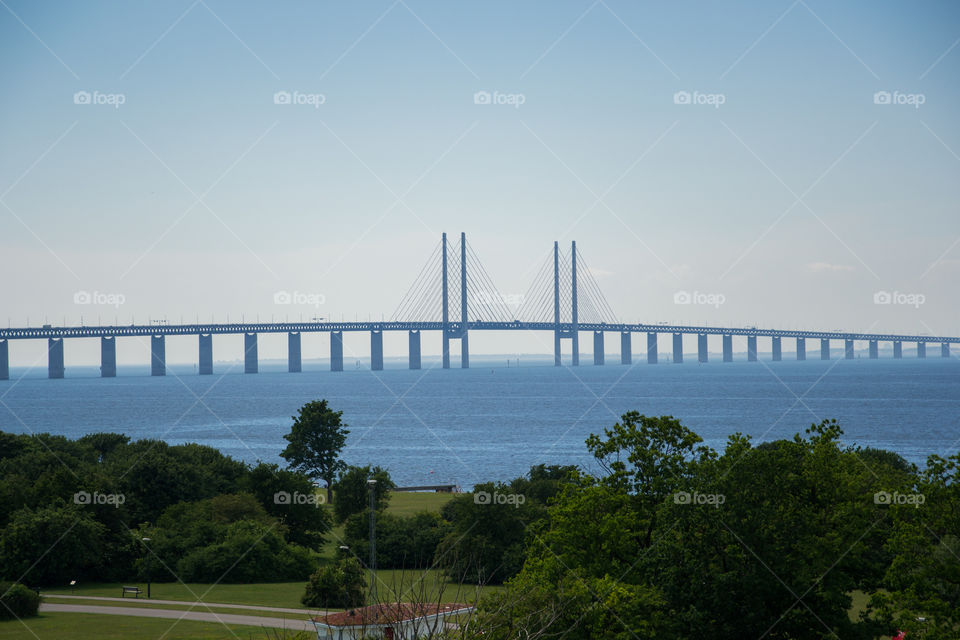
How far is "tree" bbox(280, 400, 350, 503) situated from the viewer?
164 ft

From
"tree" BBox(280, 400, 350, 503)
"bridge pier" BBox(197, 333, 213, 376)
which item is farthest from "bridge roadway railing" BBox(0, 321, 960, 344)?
"tree" BBox(280, 400, 350, 503)

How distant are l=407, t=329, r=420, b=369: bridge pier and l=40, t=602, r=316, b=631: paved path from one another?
108 m

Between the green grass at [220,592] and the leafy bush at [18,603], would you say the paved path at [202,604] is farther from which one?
the leafy bush at [18,603]

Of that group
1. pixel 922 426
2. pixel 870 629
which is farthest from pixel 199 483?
pixel 922 426

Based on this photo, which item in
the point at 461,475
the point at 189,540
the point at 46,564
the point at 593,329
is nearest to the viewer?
the point at 46,564

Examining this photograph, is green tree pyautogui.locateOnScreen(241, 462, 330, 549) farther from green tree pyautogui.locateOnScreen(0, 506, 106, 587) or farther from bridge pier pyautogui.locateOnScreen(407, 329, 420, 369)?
bridge pier pyautogui.locateOnScreen(407, 329, 420, 369)

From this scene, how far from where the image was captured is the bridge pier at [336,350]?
135000 millimetres

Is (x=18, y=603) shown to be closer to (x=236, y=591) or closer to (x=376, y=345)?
(x=236, y=591)

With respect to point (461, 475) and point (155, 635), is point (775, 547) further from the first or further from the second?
point (461, 475)

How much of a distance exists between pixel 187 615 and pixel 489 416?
73128mm

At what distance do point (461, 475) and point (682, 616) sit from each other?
40.3 metres

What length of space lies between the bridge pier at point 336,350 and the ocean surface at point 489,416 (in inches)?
331

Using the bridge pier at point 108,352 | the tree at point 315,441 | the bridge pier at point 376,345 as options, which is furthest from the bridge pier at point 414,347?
the tree at point 315,441

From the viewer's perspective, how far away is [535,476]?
1515 inches
